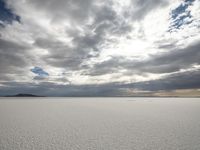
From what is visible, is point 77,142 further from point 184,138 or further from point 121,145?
point 184,138

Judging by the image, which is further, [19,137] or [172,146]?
[19,137]

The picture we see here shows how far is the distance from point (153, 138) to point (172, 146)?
95cm

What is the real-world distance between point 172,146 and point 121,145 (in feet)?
4.86

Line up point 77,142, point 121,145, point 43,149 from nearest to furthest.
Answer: point 43,149 < point 121,145 < point 77,142

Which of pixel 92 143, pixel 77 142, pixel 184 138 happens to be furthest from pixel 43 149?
pixel 184 138

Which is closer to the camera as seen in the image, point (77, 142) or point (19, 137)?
point (77, 142)

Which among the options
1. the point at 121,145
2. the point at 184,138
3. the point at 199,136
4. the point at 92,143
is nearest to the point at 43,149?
the point at 92,143

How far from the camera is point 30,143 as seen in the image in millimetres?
5410

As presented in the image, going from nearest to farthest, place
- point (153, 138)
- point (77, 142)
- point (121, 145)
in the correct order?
point (121, 145) → point (77, 142) → point (153, 138)

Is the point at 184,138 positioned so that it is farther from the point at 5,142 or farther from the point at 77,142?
the point at 5,142

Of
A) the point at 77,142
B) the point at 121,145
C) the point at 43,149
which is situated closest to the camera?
the point at 43,149

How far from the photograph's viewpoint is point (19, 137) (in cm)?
610

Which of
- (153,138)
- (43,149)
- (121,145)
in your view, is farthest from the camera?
(153,138)

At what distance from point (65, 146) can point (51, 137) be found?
1233 mm
